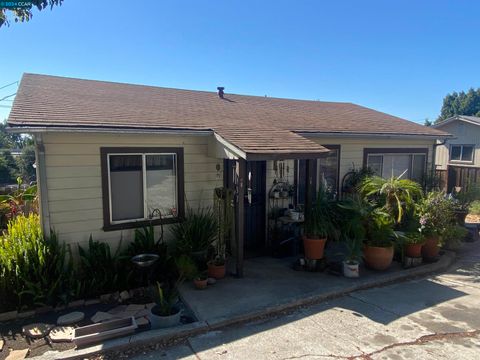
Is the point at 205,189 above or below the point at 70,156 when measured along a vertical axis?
below

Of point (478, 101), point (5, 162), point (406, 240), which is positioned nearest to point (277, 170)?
point (406, 240)

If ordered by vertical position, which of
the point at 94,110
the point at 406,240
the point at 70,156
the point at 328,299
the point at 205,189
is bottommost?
the point at 328,299

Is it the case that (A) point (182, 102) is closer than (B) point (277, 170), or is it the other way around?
(B) point (277, 170)

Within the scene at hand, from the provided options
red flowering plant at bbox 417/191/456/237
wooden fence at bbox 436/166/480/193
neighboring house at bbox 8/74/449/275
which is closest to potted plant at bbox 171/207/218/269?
neighboring house at bbox 8/74/449/275

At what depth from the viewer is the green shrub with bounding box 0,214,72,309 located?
491 cm

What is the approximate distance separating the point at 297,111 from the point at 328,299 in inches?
247

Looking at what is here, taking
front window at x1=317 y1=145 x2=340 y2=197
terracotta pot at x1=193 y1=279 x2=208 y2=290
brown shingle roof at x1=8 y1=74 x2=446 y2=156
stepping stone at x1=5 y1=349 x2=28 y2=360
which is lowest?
stepping stone at x1=5 y1=349 x2=28 y2=360

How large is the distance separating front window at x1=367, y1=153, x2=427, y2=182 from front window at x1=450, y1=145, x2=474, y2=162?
11256 millimetres

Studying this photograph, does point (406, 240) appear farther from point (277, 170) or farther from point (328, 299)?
point (277, 170)

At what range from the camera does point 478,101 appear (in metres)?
49.7

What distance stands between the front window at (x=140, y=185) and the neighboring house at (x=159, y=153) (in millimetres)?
17

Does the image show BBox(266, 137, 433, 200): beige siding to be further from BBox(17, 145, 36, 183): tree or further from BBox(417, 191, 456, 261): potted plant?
BBox(17, 145, 36, 183): tree

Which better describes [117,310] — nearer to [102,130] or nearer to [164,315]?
[164,315]

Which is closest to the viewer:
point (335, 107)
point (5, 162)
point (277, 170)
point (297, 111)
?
point (277, 170)
